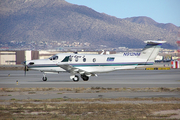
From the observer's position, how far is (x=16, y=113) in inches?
582

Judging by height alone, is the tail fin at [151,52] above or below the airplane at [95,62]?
above

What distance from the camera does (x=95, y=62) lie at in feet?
114

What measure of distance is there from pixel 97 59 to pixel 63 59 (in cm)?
399

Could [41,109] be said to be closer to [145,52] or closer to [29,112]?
[29,112]

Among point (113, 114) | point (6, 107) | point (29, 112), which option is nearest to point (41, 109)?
point (29, 112)

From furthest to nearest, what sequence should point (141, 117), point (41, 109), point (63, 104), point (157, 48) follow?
point (157, 48) < point (63, 104) < point (41, 109) < point (141, 117)

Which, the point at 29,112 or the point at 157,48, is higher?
the point at 157,48

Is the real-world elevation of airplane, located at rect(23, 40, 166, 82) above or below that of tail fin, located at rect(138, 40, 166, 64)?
below

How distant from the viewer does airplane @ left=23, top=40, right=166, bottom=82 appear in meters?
33.9

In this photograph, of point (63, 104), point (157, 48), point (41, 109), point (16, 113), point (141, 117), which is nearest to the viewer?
point (141, 117)

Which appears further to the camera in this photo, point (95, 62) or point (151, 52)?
point (95, 62)

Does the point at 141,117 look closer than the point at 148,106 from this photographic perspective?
Yes

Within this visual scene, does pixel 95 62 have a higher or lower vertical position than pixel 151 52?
lower

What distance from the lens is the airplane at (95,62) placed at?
3394 centimetres
